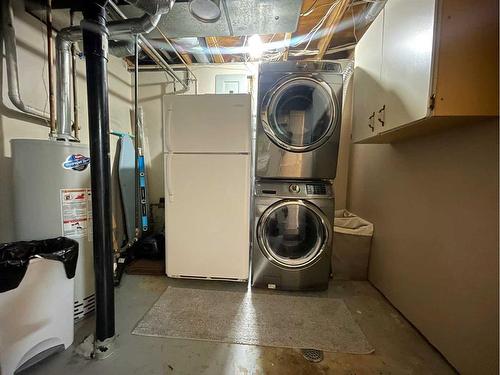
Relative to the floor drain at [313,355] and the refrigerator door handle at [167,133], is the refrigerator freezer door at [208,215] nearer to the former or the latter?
the refrigerator door handle at [167,133]

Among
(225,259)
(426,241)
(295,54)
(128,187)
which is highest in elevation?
(295,54)

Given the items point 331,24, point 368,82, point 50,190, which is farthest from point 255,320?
point 331,24

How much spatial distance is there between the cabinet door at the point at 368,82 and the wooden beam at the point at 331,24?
0.27 m

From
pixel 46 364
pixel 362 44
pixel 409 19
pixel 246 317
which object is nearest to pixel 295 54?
pixel 362 44

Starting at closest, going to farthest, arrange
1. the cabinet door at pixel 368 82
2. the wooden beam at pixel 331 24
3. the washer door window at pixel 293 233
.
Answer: the cabinet door at pixel 368 82, the wooden beam at pixel 331 24, the washer door window at pixel 293 233

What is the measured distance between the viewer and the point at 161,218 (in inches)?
116

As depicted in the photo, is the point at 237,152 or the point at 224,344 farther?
the point at 237,152

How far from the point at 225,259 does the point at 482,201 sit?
5.55 ft

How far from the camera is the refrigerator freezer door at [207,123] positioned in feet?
5.85

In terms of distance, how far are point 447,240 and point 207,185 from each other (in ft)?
5.39

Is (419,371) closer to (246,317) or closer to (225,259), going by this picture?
(246,317)

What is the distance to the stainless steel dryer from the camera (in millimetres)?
1797

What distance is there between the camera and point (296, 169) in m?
1.89

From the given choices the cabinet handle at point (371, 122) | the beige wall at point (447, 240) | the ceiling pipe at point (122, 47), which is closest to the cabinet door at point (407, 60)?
the cabinet handle at point (371, 122)
